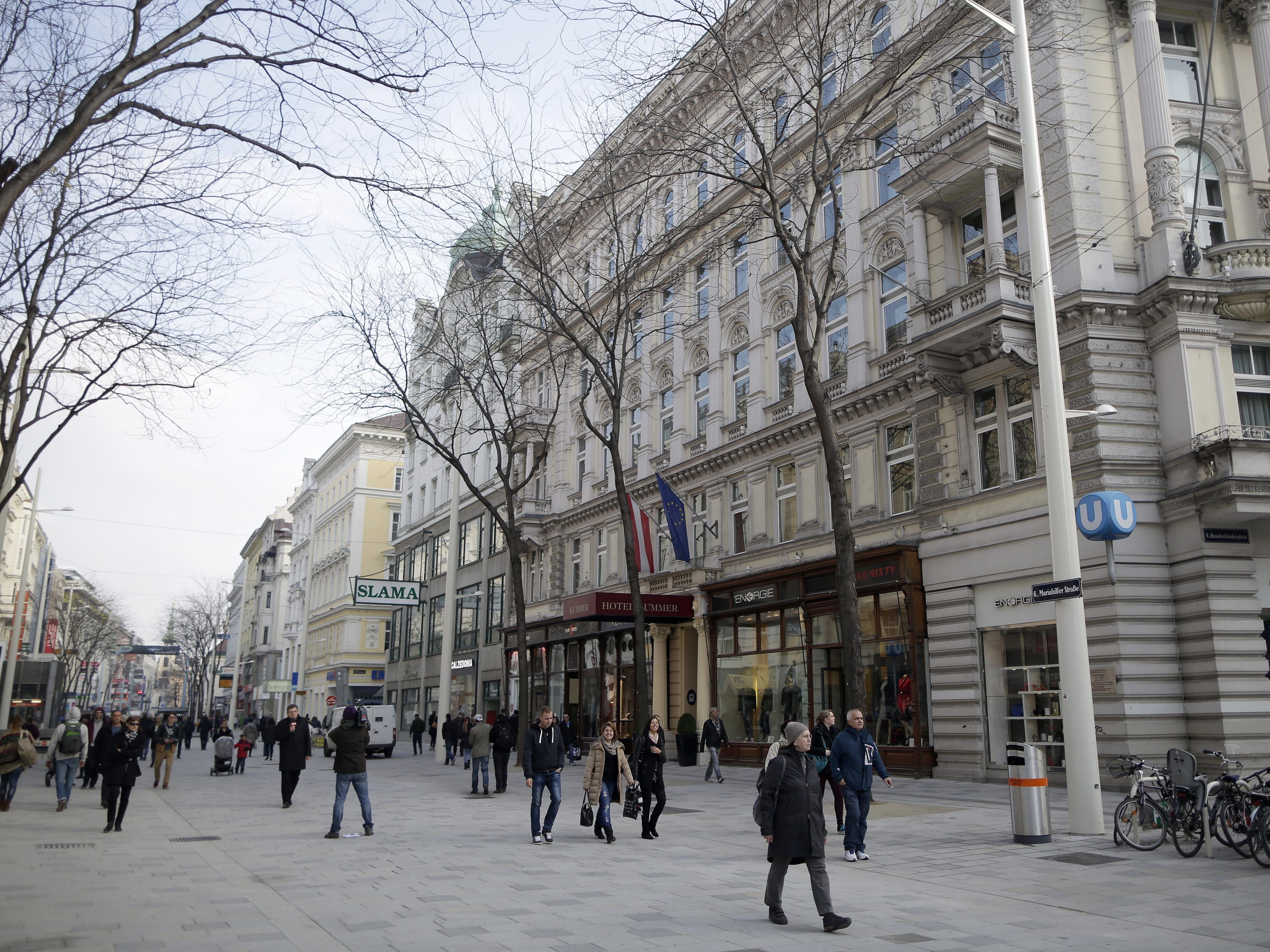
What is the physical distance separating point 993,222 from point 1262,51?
22.2 feet

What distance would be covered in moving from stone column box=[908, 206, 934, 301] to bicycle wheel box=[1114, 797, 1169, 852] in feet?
46.1

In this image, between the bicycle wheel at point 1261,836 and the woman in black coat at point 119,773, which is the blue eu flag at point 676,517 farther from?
the bicycle wheel at point 1261,836

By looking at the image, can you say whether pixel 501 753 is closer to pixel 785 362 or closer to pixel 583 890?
pixel 583 890

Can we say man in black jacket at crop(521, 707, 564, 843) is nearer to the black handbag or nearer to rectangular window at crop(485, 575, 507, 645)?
the black handbag

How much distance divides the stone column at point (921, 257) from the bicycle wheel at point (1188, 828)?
14.3m

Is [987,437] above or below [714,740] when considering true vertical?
above

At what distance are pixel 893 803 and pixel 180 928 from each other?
1241 cm

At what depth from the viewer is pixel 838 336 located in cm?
2748

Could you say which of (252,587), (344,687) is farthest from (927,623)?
(252,587)

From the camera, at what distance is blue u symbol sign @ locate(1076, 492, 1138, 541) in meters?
15.3

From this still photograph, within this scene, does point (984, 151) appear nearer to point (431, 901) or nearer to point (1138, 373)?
point (1138, 373)

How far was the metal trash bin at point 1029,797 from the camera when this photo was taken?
12.4 meters

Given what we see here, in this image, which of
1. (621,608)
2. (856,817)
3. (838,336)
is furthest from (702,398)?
(856,817)

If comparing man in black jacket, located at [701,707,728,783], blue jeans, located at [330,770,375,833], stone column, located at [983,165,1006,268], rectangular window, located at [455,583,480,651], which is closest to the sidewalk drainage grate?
blue jeans, located at [330,770,375,833]
